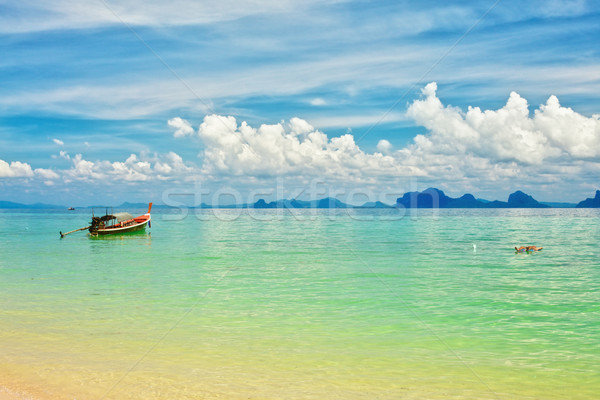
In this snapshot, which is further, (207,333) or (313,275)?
(313,275)

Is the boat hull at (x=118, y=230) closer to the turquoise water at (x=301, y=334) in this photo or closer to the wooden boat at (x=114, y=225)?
the wooden boat at (x=114, y=225)

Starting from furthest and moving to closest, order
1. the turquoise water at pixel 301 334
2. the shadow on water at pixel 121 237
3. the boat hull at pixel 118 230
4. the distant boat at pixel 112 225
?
the distant boat at pixel 112 225 < the boat hull at pixel 118 230 < the shadow on water at pixel 121 237 < the turquoise water at pixel 301 334

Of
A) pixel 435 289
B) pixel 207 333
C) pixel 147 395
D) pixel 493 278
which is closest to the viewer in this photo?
pixel 147 395

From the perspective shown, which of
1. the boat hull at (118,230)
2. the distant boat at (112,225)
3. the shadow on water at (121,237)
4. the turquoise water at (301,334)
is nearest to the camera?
the turquoise water at (301,334)

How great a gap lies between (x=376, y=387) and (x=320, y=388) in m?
1.35

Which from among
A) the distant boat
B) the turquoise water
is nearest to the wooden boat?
the distant boat

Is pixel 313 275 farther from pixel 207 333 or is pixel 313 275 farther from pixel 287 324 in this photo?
pixel 207 333

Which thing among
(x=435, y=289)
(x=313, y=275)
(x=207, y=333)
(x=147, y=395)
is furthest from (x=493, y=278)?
(x=147, y=395)

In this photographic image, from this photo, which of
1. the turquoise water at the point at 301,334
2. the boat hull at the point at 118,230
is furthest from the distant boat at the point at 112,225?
the turquoise water at the point at 301,334

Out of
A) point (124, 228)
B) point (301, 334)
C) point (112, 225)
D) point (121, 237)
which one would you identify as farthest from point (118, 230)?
point (301, 334)

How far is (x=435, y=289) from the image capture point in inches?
1048

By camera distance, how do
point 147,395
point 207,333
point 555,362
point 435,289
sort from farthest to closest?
point 435,289
point 207,333
point 555,362
point 147,395

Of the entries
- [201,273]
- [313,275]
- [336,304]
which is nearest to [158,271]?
[201,273]

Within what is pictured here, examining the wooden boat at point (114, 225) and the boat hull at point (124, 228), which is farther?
the wooden boat at point (114, 225)
